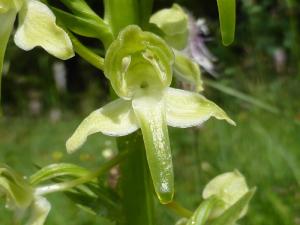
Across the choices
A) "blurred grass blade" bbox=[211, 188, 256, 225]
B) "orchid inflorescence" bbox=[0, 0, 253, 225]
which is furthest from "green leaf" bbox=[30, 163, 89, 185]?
"blurred grass blade" bbox=[211, 188, 256, 225]

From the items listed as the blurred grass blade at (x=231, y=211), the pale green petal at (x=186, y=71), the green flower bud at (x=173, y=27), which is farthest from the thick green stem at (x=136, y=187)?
the green flower bud at (x=173, y=27)

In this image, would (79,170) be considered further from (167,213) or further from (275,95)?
(275,95)

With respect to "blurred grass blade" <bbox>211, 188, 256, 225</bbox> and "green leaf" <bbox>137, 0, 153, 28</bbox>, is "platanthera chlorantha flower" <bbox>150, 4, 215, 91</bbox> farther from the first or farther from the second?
"blurred grass blade" <bbox>211, 188, 256, 225</bbox>

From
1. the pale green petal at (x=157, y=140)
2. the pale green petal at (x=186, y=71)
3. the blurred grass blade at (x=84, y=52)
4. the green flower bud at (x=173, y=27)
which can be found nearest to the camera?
the pale green petal at (x=157, y=140)

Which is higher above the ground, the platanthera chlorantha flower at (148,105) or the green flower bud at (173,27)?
the platanthera chlorantha flower at (148,105)

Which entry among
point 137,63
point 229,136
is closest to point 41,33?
point 137,63

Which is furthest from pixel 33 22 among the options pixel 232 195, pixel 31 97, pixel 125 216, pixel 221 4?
pixel 31 97

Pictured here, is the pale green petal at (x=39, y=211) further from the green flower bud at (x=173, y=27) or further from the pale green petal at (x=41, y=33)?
the green flower bud at (x=173, y=27)
